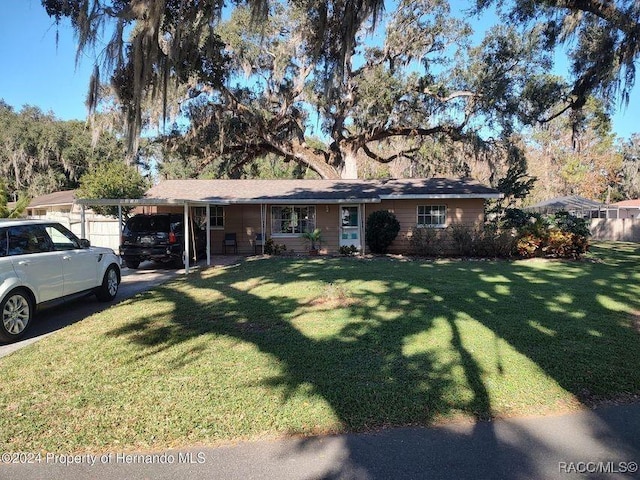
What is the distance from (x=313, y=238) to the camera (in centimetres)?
1664

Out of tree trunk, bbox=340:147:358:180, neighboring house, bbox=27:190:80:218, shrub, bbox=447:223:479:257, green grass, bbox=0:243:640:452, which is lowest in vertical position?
green grass, bbox=0:243:640:452

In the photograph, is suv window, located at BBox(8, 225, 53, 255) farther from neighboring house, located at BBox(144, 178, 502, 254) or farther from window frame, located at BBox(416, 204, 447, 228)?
window frame, located at BBox(416, 204, 447, 228)

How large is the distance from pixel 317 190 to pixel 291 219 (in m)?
1.72

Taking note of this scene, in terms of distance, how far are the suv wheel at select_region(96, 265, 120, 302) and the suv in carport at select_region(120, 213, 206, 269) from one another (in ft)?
12.3

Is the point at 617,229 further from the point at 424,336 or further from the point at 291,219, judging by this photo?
the point at 424,336

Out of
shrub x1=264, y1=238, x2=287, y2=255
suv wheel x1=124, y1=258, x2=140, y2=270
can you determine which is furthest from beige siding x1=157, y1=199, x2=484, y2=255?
suv wheel x1=124, y1=258, x2=140, y2=270

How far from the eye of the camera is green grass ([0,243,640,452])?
11.5 feet

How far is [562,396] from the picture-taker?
3914 millimetres

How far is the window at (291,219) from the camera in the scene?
17.5 meters

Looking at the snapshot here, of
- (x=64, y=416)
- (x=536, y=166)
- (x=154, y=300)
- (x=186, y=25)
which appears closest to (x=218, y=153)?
(x=186, y=25)

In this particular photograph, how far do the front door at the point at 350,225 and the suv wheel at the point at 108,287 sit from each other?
10.1m

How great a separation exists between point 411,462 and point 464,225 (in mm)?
14545

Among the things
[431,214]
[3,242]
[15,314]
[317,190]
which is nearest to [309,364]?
[15,314]

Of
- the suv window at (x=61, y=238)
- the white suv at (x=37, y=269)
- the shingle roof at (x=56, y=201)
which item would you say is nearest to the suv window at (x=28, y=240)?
the white suv at (x=37, y=269)
